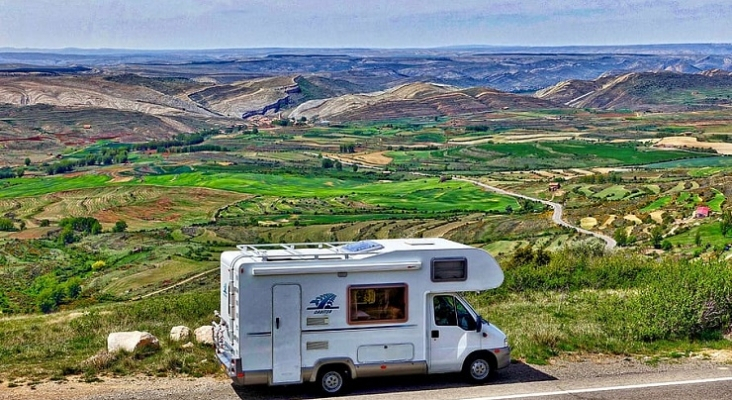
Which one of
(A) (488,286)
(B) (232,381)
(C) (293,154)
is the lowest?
(C) (293,154)

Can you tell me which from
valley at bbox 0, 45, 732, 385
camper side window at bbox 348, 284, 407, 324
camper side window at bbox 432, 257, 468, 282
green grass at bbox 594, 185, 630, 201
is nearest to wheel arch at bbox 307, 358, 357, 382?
camper side window at bbox 348, 284, 407, 324

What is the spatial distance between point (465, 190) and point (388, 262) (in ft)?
381

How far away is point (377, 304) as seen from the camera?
19312 mm

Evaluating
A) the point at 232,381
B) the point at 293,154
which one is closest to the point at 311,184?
the point at 293,154

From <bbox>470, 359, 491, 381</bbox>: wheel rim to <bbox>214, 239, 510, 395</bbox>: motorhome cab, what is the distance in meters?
0.02

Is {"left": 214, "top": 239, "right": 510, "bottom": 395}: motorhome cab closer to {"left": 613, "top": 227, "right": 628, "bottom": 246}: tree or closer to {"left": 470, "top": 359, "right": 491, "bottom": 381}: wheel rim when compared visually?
{"left": 470, "top": 359, "right": 491, "bottom": 381}: wheel rim

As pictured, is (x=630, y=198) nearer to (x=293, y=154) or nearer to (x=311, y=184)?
(x=311, y=184)

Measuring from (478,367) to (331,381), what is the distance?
127 inches

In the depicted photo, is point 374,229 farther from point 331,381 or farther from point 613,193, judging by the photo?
point 331,381

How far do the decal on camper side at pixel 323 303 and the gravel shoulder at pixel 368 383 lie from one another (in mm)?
1734

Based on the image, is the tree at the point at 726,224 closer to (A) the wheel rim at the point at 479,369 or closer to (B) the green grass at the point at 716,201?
(B) the green grass at the point at 716,201

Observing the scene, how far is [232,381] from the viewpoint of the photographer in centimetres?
1986

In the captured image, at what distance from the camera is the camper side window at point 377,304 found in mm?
19125

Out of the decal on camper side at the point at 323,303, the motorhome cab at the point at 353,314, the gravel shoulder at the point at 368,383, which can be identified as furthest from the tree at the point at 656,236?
the decal on camper side at the point at 323,303
